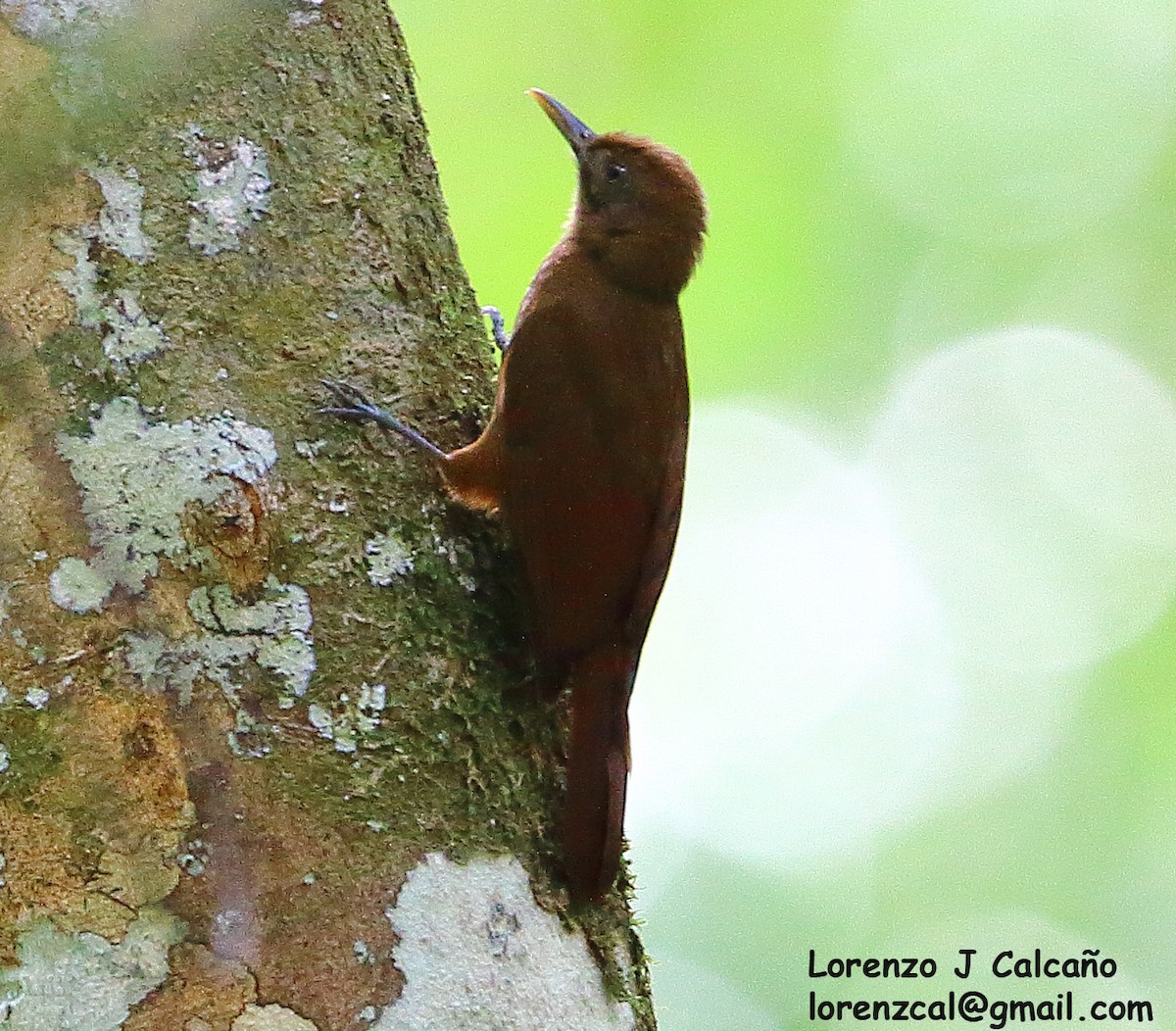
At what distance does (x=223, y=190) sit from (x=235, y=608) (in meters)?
0.65

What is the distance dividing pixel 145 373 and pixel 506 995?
96 cm

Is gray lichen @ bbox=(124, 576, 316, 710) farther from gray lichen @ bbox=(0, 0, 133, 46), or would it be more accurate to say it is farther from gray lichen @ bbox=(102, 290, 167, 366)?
gray lichen @ bbox=(0, 0, 133, 46)

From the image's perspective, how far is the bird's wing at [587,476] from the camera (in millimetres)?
2488

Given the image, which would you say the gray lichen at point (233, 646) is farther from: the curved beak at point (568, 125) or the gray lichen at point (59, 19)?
the curved beak at point (568, 125)

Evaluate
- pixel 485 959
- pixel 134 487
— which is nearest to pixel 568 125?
pixel 134 487

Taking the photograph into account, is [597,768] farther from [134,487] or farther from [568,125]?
[568,125]

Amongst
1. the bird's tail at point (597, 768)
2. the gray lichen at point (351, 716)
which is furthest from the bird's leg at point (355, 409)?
the bird's tail at point (597, 768)

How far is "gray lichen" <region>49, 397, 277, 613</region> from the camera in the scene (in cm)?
180

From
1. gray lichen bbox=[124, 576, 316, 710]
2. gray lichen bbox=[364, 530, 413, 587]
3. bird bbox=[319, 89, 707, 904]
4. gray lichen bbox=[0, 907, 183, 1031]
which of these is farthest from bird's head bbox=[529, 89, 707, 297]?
gray lichen bbox=[0, 907, 183, 1031]

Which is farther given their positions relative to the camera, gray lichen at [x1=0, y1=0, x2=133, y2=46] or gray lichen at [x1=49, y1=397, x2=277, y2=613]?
gray lichen at [x1=0, y1=0, x2=133, y2=46]

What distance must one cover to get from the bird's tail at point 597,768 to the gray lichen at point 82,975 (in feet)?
1.99

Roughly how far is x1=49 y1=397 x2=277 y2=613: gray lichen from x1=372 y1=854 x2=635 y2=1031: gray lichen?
537mm

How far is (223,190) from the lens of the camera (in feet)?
6.84

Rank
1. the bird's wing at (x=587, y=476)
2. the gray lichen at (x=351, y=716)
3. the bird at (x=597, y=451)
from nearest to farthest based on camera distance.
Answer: the gray lichen at (x=351, y=716) < the bird at (x=597, y=451) < the bird's wing at (x=587, y=476)
